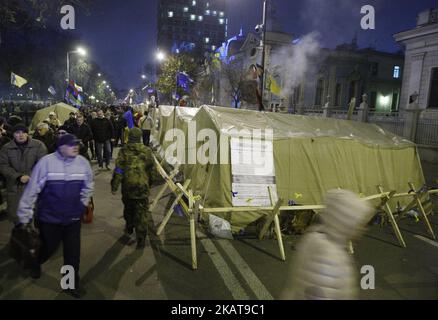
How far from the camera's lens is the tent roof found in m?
7.20

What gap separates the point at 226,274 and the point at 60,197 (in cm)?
248

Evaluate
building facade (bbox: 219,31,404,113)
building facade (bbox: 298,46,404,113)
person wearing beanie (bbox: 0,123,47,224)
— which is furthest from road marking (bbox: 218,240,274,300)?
Answer: building facade (bbox: 298,46,404,113)

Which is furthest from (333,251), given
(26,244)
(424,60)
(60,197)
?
(424,60)

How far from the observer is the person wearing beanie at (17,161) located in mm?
5070

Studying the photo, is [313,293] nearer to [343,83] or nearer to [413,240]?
[413,240]

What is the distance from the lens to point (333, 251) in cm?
250

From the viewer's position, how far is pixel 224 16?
13512 cm

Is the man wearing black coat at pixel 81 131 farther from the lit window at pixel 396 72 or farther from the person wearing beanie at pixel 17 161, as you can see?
the lit window at pixel 396 72

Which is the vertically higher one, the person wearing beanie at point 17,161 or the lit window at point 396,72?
the lit window at point 396,72

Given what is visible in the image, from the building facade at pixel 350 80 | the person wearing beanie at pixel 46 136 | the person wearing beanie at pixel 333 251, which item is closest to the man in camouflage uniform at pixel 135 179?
the person wearing beanie at pixel 46 136

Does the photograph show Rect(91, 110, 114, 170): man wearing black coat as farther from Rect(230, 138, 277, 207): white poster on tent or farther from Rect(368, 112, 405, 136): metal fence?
Rect(368, 112, 405, 136): metal fence

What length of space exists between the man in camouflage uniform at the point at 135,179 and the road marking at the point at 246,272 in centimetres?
145

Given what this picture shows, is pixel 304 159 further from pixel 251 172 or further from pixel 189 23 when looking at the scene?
pixel 189 23

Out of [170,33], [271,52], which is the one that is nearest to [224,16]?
[170,33]
